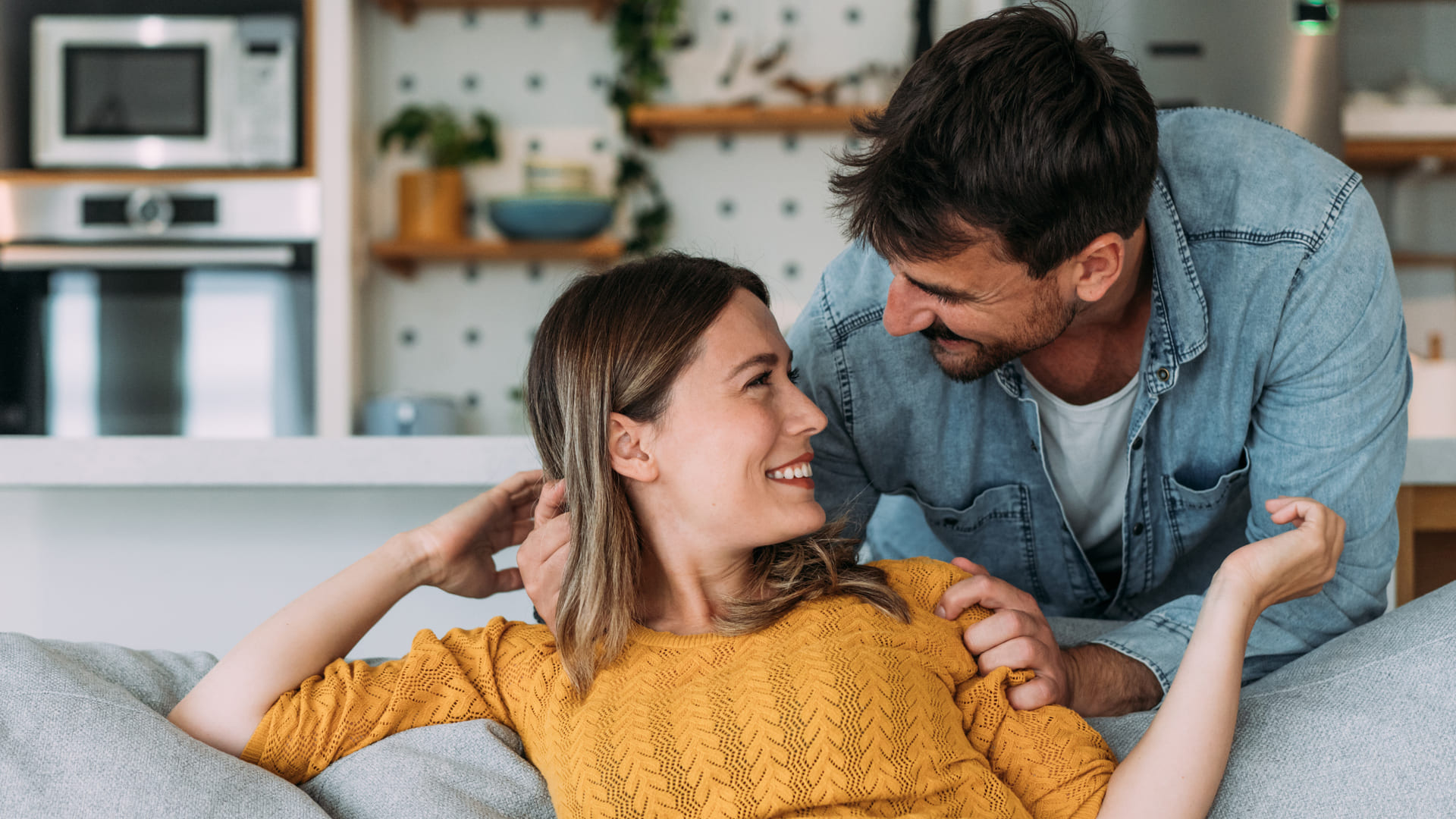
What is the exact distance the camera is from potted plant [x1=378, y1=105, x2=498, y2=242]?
364 cm

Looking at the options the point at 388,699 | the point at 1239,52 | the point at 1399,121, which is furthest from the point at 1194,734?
the point at 1399,121

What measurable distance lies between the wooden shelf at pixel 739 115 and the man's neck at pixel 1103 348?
219cm

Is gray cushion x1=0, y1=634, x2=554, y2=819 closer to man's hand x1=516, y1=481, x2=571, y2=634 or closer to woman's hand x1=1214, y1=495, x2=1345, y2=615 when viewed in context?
man's hand x1=516, y1=481, x2=571, y2=634

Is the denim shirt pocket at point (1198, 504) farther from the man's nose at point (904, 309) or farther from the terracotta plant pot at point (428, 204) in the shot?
the terracotta plant pot at point (428, 204)

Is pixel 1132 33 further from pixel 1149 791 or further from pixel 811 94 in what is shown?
pixel 1149 791

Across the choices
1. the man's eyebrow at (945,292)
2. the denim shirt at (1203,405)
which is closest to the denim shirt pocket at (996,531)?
the denim shirt at (1203,405)

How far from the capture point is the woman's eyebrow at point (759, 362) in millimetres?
1191

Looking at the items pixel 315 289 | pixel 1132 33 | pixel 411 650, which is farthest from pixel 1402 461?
pixel 315 289

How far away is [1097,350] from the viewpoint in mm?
1449

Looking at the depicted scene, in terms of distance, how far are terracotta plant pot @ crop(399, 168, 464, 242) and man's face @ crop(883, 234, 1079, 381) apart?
8.60 feet

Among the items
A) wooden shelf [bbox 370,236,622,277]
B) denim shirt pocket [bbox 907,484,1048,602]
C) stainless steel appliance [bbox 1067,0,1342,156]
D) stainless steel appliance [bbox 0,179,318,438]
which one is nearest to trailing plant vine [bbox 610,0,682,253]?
wooden shelf [bbox 370,236,622,277]

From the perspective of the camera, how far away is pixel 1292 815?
1016mm

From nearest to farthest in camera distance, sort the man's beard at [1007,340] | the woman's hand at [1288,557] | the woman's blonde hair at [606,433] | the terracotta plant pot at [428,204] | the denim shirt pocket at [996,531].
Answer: the woman's hand at [1288,557] → the woman's blonde hair at [606,433] → the man's beard at [1007,340] → the denim shirt pocket at [996,531] → the terracotta plant pot at [428,204]

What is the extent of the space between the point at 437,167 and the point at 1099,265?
9.41 feet
